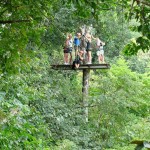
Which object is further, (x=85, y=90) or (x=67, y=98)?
(x=85, y=90)

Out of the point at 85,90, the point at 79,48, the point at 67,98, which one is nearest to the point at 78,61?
the point at 79,48

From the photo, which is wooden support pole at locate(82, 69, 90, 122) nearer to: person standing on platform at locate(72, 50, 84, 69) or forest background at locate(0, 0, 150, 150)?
forest background at locate(0, 0, 150, 150)

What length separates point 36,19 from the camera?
2.92m

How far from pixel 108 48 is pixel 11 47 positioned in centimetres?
1524

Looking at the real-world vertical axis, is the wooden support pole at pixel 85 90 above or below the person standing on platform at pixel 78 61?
below

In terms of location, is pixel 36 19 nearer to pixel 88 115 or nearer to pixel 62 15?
pixel 62 15

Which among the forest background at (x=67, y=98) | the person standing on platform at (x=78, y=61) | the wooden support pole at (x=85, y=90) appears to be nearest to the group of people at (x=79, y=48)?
the person standing on platform at (x=78, y=61)

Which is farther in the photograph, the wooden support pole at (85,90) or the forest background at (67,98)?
the wooden support pole at (85,90)

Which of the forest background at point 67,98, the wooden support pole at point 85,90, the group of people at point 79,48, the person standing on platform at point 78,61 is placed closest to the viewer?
the forest background at point 67,98

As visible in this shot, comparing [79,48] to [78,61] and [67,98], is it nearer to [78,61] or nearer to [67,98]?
[78,61]

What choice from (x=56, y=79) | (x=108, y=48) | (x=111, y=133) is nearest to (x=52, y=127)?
(x=56, y=79)

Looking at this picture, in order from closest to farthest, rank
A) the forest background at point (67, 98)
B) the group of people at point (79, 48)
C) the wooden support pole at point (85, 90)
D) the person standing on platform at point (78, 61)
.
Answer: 1. the forest background at point (67, 98)
2. the group of people at point (79, 48)
3. the wooden support pole at point (85, 90)
4. the person standing on platform at point (78, 61)

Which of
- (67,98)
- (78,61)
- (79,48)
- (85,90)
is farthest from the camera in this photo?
(85,90)

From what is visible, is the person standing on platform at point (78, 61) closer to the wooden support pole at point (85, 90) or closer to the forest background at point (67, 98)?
the forest background at point (67, 98)
